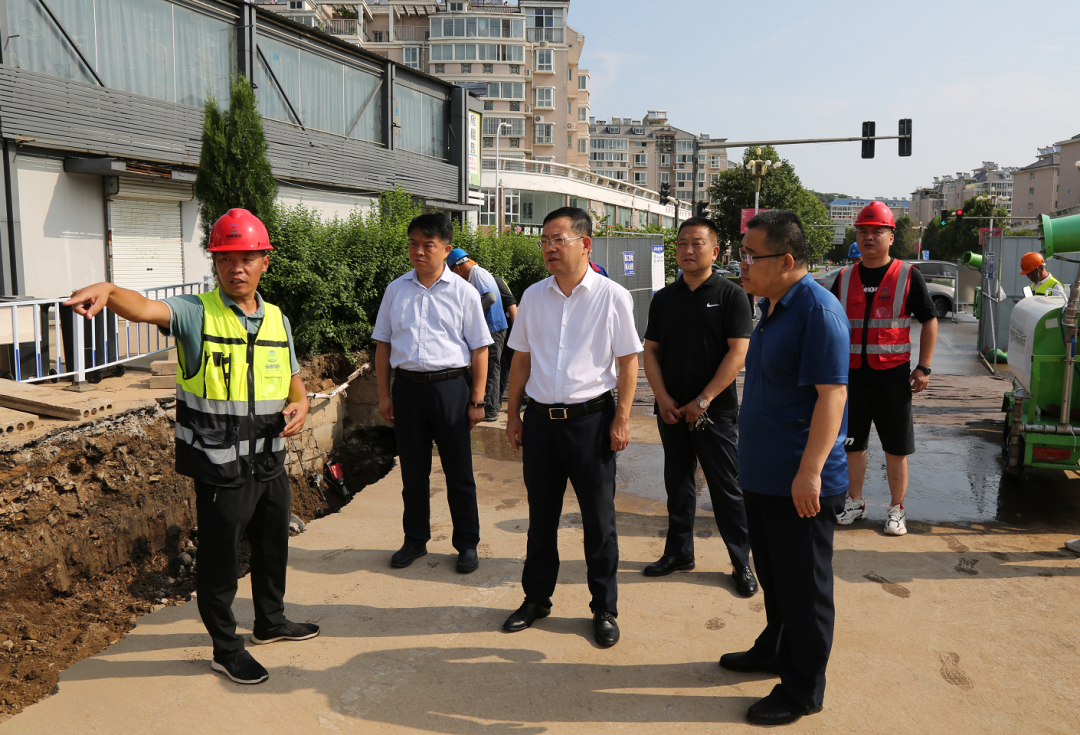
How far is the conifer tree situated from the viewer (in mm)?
9844

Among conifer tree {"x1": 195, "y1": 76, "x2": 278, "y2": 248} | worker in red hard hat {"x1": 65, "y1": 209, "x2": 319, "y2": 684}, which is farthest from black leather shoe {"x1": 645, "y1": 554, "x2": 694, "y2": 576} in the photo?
conifer tree {"x1": 195, "y1": 76, "x2": 278, "y2": 248}

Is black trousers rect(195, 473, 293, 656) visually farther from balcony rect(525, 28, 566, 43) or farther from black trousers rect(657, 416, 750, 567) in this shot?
balcony rect(525, 28, 566, 43)

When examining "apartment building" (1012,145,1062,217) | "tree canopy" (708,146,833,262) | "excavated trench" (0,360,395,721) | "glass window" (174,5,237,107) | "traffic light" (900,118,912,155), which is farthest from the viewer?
"apartment building" (1012,145,1062,217)

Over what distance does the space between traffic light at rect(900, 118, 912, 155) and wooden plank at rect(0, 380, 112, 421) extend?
21.5 meters

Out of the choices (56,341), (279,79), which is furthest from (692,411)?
(279,79)

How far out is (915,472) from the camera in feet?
23.1

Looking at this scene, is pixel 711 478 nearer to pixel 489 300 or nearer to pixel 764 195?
pixel 489 300

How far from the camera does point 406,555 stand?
4.78 meters

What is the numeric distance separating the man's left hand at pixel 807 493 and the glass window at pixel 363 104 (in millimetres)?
20220

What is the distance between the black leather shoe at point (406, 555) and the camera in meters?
4.74

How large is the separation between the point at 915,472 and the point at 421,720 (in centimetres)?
550

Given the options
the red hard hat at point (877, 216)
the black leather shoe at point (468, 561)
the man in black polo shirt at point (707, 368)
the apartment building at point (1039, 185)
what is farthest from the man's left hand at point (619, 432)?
the apartment building at point (1039, 185)

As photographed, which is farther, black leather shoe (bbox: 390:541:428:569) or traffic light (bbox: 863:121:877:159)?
traffic light (bbox: 863:121:877:159)

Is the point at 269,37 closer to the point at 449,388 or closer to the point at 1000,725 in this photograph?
the point at 449,388
